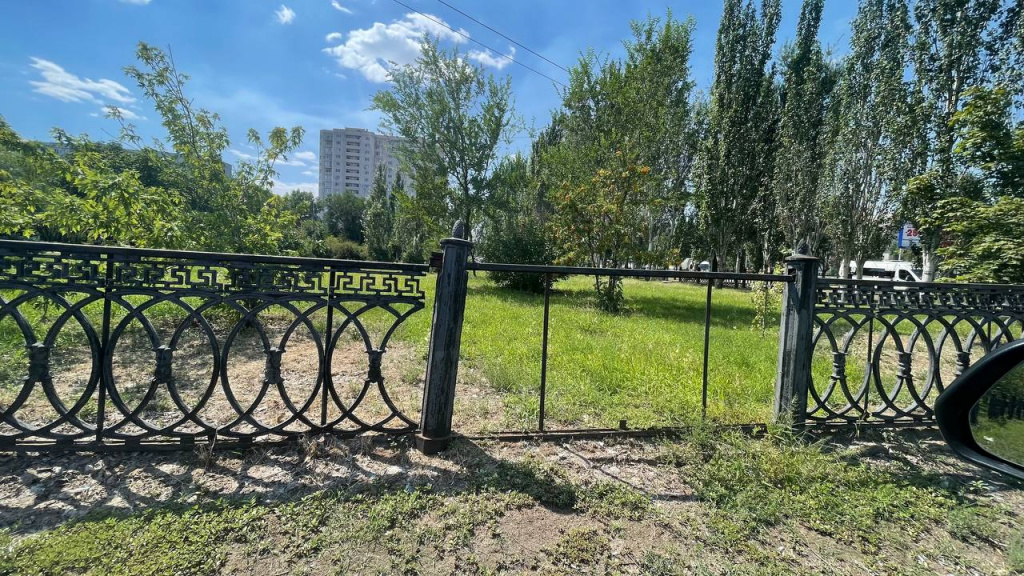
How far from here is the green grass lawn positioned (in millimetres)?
3256

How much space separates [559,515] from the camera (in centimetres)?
195

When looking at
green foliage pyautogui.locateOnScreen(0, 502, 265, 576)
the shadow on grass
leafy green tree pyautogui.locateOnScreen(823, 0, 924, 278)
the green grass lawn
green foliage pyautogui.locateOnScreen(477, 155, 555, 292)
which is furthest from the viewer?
leafy green tree pyautogui.locateOnScreen(823, 0, 924, 278)

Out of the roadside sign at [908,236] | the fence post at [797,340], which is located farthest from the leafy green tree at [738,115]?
the fence post at [797,340]

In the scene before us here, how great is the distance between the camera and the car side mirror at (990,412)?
1.13 metres

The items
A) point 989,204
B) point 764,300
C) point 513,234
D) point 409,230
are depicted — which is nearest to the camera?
point 989,204

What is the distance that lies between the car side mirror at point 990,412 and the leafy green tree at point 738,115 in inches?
766

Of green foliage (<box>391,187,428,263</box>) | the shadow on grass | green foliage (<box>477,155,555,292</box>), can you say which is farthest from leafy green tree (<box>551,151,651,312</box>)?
the shadow on grass

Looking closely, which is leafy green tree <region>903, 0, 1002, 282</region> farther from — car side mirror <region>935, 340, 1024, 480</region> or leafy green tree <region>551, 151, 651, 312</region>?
car side mirror <region>935, 340, 1024, 480</region>

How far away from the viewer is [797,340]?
109 inches

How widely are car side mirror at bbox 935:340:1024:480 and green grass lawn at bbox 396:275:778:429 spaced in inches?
67.8

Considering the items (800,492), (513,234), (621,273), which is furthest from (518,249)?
(800,492)

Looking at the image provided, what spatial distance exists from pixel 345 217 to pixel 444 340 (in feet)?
177

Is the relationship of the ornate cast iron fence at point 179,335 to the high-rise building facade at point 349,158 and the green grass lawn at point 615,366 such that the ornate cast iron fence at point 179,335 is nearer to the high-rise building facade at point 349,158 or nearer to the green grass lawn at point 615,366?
the green grass lawn at point 615,366

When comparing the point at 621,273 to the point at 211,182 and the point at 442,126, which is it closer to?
the point at 211,182
